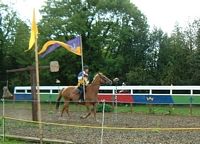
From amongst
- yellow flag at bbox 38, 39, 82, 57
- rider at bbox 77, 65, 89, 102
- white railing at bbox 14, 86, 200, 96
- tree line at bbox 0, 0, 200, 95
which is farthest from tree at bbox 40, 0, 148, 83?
rider at bbox 77, 65, 89, 102

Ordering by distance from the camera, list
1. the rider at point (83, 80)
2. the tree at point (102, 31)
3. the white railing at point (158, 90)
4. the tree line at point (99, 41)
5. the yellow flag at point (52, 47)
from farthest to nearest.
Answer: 1. the tree at point (102, 31)
2. the tree line at point (99, 41)
3. the white railing at point (158, 90)
4. the rider at point (83, 80)
5. the yellow flag at point (52, 47)

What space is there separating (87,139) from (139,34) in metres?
37.2

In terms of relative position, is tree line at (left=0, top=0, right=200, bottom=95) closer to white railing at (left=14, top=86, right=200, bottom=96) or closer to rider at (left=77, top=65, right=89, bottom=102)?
white railing at (left=14, top=86, right=200, bottom=96)

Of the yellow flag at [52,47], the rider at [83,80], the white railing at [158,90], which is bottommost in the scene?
the white railing at [158,90]

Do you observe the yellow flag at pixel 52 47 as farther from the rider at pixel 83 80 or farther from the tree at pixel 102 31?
the tree at pixel 102 31

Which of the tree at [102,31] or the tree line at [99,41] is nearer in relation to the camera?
the tree line at [99,41]

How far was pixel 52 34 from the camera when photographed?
5028 centimetres

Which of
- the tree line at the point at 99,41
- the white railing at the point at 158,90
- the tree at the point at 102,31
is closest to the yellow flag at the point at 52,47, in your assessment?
the white railing at the point at 158,90

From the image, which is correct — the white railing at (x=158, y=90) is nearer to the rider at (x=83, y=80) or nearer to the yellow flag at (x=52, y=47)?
the yellow flag at (x=52, y=47)

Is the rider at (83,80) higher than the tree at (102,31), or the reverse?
the tree at (102,31)

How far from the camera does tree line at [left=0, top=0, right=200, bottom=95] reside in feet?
155

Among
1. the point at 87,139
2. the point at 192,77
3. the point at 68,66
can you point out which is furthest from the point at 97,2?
the point at 87,139

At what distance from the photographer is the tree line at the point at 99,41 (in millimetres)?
47250

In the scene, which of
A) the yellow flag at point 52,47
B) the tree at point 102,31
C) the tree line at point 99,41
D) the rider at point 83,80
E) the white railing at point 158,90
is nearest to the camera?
the yellow flag at point 52,47
